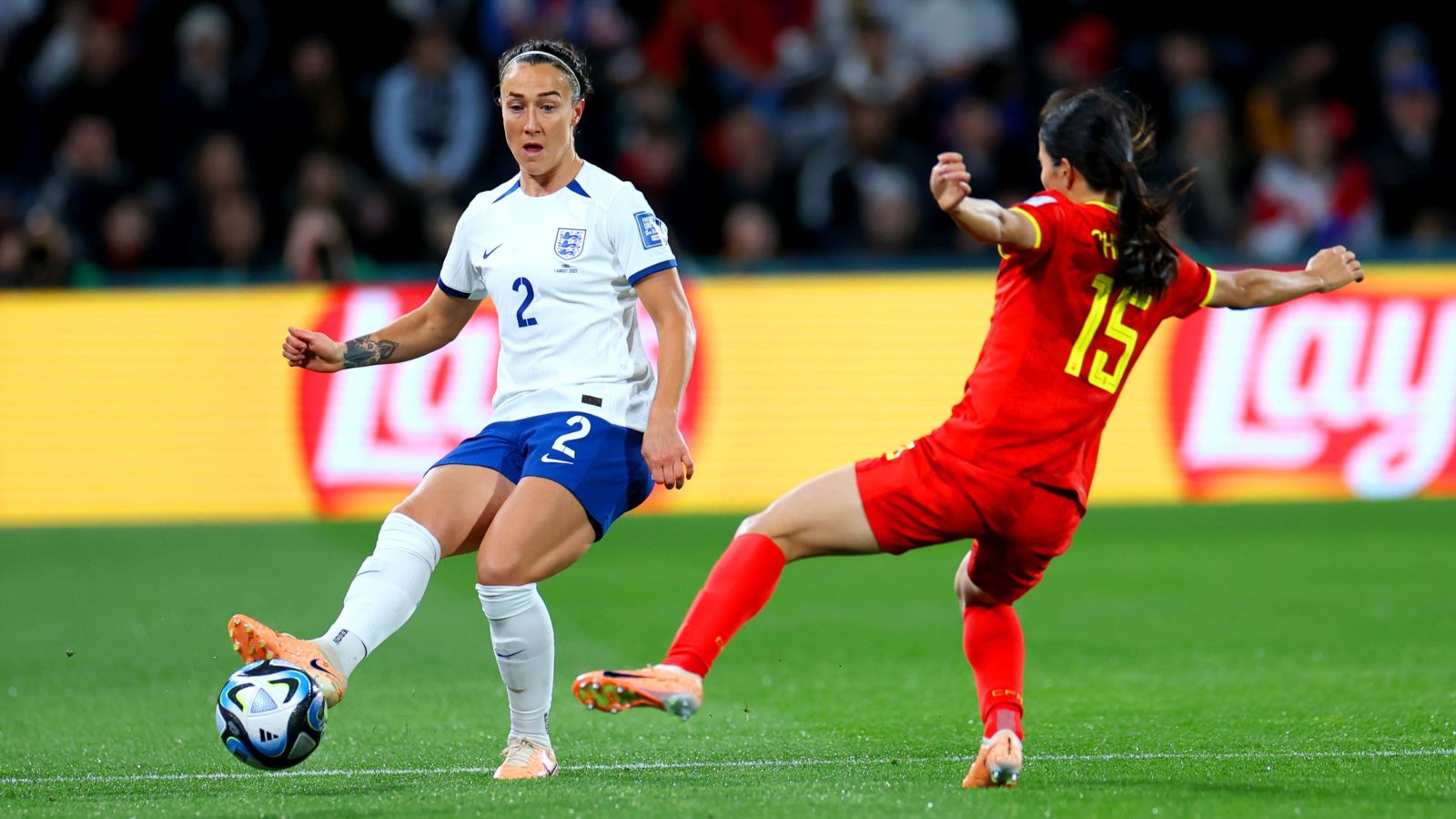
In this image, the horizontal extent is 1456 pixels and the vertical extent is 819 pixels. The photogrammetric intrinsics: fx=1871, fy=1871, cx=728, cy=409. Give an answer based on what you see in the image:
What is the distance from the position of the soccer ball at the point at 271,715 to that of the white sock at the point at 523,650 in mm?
636

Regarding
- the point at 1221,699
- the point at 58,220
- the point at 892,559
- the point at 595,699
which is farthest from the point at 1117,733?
A: the point at 58,220

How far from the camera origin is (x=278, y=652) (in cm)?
478

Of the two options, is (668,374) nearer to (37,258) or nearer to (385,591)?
(385,591)

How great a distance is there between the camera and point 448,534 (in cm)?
524

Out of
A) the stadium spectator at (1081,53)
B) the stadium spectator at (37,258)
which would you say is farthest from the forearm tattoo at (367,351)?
the stadium spectator at (1081,53)

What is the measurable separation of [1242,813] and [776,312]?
27.3ft

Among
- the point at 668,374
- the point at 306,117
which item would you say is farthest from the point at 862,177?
the point at 668,374

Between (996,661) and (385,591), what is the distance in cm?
169

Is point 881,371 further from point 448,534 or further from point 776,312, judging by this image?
point 448,534

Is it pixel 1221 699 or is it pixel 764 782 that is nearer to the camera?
pixel 764 782

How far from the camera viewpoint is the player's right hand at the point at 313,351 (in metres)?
5.35

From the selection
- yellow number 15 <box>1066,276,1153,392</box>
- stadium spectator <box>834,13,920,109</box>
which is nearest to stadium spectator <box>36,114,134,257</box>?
stadium spectator <box>834,13,920,109</box>

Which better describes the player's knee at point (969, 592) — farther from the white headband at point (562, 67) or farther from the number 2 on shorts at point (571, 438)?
the white headband at point (562, 67)

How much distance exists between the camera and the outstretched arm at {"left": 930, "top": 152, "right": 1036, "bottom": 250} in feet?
14.6
